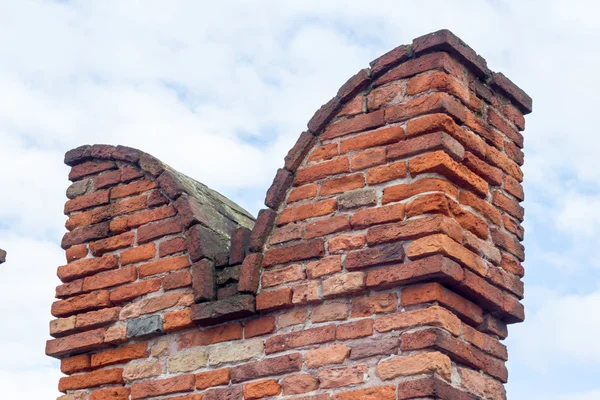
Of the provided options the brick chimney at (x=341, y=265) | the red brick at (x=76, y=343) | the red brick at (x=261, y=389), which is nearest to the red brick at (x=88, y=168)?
the brick chimney at (x=341, y=265)

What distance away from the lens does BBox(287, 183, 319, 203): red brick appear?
4355 mm

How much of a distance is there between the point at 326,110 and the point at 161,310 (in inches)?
48.5

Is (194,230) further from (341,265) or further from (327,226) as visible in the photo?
(341,265)

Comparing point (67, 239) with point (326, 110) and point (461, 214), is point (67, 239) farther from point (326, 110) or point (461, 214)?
point (461, 214)

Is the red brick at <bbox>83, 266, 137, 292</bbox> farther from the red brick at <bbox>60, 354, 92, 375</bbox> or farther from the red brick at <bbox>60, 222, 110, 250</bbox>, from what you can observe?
the red brick at <bbox>60, 354, 92, 375</bbox>

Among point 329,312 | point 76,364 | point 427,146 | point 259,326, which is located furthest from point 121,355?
point 427,146

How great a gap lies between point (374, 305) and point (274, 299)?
490 millimetres

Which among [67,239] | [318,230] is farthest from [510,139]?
[67,239]

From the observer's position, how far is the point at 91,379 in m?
4.69

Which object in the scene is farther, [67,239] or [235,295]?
[67,239]

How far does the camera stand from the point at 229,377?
4250 millimetres

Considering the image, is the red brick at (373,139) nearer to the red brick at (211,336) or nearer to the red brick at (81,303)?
the red brick at (211,336)

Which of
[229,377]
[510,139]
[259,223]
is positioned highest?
[510,139]

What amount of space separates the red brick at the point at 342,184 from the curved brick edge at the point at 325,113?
205mm
